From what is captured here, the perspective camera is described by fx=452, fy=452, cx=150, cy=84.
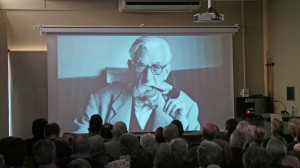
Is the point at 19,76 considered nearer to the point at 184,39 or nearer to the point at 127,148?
the point at 184,39

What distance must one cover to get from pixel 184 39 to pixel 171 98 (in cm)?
120

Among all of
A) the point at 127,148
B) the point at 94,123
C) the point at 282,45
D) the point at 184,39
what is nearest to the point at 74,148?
the point at 127,148

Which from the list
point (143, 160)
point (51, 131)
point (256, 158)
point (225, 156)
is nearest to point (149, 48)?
point (51, 131)

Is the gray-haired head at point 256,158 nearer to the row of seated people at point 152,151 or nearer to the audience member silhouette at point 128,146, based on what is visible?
the row of seated people at point 152,151

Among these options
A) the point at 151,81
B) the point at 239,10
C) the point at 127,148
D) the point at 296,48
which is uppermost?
the point at 239,10

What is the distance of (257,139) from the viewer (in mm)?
4508

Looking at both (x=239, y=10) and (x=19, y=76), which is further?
(x=239, y=10)

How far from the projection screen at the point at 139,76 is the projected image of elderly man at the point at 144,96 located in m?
0.02

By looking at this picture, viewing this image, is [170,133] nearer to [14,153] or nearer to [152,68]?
[14,153]

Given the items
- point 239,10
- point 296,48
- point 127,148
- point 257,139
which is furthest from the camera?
point 239,10

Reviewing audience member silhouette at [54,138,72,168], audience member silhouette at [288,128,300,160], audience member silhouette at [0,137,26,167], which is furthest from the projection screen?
audience member silhouette at [0,137,26,167]

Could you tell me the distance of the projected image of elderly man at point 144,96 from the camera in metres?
8.59

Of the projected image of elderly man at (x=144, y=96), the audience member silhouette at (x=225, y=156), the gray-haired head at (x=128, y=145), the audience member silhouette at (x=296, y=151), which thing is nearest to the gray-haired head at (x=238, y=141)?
the audience member silhouette at (x=296, y=151)

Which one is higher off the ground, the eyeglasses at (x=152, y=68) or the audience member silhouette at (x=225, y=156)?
the eyeglasses at (x=152, y=68)
